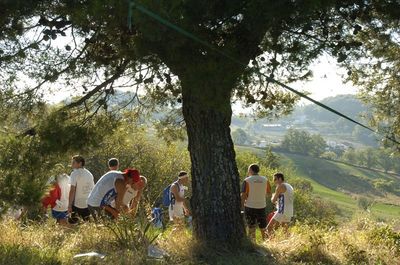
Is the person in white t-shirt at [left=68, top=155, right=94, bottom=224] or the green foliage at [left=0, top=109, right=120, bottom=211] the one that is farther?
the person in white t-shirt at [left=68, top=155, right=94, bottom=224]

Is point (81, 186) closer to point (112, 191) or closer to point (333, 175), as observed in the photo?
point (112, 191)

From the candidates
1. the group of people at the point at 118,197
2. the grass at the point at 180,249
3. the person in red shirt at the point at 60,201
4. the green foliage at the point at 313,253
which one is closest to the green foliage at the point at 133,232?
the grass at the point at 180,249

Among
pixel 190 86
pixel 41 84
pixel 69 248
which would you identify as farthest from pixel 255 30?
pixel 69 248

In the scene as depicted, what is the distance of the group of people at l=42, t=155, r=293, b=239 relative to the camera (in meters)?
7.00

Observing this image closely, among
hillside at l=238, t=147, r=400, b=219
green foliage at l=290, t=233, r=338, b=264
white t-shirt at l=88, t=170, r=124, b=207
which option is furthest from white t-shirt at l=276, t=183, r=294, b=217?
hillside at l=238, t=147, r=400, b=219

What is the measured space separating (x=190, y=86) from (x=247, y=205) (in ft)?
13.5

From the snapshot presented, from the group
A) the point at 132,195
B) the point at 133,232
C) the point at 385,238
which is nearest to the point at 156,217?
the point at 132,195

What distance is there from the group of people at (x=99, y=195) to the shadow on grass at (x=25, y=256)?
2.07 ft

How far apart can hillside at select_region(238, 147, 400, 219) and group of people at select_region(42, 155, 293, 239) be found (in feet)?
264

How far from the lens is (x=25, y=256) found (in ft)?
18.0

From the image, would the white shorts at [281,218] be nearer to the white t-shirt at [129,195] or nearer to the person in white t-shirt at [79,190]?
the white t-shirt at [129,195]

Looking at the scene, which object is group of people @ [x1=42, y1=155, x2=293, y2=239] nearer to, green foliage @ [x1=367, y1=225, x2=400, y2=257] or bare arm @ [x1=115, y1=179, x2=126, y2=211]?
bare arm @ [x1=115, y1=179, x2=126, y2=211]

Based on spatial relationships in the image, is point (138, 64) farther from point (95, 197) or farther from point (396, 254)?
point (396, 254)

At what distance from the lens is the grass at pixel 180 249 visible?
218 inches
